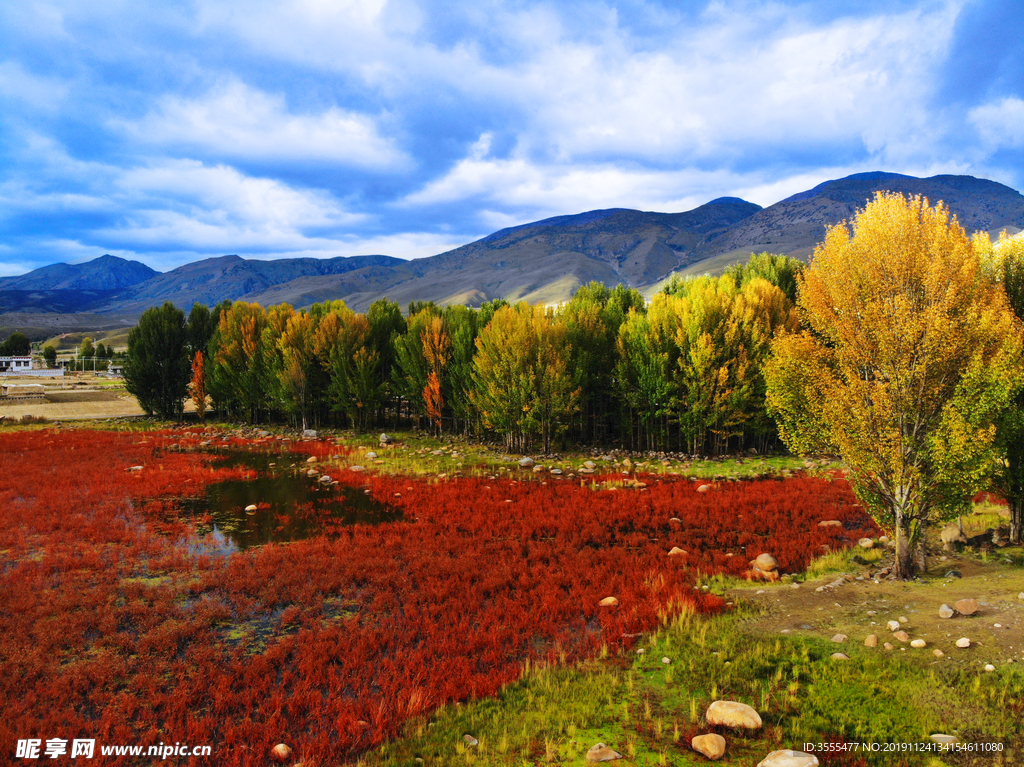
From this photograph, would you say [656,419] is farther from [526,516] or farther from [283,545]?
[283,545]

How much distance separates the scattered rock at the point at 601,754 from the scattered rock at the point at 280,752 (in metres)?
4.65

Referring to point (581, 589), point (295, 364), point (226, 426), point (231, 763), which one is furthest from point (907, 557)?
point (226, 426)

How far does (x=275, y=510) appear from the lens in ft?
77.8

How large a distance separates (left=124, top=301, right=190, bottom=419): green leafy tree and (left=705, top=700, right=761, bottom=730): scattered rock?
64596mm

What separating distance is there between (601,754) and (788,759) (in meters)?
2.55

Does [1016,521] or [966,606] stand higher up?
[1016,521]

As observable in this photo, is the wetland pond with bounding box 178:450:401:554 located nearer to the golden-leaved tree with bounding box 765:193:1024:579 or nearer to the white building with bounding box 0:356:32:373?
the golden-leaved tree with bounding box 765:193:1024:579

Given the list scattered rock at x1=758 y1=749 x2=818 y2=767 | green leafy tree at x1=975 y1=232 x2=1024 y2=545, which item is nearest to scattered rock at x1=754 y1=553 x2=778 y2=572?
green leafy tree at x1=975 y1=232 x2=1024 y2=545

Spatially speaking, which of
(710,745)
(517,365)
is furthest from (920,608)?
(517,365)

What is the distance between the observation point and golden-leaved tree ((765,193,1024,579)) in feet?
40.8

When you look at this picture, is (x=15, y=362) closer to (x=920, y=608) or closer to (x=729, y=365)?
(x=729, y=365)

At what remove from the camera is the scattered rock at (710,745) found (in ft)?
24.0

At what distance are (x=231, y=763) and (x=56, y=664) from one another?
5.98 metres

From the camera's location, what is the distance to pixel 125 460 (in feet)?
112
